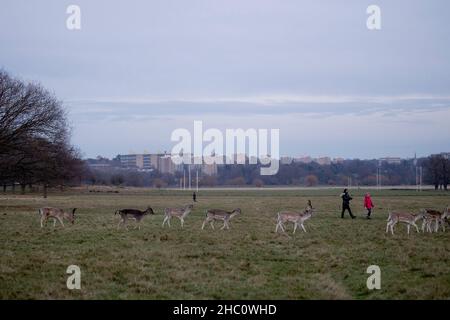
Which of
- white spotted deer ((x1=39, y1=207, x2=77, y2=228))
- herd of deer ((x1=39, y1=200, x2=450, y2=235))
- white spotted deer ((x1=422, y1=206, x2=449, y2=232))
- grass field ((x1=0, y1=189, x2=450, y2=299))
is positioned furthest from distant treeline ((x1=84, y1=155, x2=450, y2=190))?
grass field ((x1=0, y1=189, x2=450, y2=299))

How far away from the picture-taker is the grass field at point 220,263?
39.9 ft

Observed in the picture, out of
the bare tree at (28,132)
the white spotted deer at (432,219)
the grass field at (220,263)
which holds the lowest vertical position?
the grass field at (220,263)

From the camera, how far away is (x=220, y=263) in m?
15.8

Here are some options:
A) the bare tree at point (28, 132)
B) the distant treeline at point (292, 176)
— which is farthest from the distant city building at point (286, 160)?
the bare tree at point (28, 132)

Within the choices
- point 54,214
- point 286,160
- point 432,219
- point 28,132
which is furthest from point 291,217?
point 286,160

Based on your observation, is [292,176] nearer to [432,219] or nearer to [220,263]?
[432,219]

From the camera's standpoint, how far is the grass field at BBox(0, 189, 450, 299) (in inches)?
479

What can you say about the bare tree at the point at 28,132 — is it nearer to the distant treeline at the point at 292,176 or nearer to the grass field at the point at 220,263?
the grass field at the point at 220,263

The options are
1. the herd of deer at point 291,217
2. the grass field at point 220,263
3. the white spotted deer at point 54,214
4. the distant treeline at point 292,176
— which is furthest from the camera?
the distant treeline at point 292,176

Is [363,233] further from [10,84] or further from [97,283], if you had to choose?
[10,84]

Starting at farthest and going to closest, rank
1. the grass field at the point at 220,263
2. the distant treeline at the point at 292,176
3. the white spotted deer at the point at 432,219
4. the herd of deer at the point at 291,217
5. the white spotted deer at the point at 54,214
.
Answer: the distant treeline at the point at 292,176 < the white spotted deer at the point at 54,214 < the white spotted deer at the point at 432,219 < the herd of deer at the point at 291,217 < the grass field at the point at 220,263

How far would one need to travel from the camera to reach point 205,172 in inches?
7013
